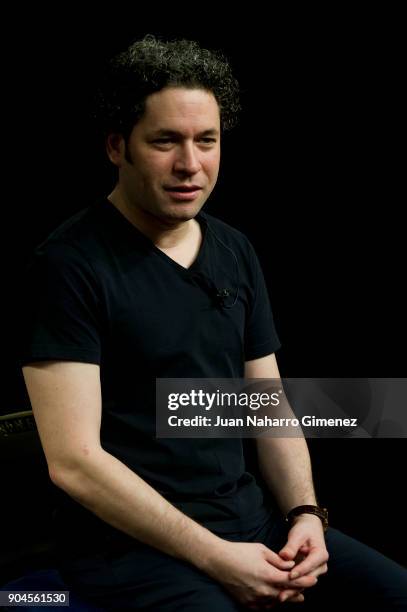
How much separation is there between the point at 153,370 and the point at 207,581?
443 mm

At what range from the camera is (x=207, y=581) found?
1.71 m

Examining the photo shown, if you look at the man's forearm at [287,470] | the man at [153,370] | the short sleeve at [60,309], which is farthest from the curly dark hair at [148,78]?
the man's forearm at [287,470]

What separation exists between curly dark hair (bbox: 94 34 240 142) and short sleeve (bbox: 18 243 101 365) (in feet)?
1.04

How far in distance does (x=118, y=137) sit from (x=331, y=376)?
1.24 metres

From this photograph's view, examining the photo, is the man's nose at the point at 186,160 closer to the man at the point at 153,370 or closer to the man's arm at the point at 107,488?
the man at the point at 153,370

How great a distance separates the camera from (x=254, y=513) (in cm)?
192

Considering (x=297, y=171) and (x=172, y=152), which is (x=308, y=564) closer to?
(x=172, y=152)

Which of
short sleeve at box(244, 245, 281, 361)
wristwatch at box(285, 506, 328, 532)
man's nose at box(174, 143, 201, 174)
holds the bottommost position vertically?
wristwatch at box(285, 506, 328, 532)

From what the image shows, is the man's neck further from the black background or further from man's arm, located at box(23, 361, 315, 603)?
the black background

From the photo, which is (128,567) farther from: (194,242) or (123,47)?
(123,47)

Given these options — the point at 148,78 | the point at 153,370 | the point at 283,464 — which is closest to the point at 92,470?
the point at 153,370

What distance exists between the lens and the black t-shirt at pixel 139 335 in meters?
1.71

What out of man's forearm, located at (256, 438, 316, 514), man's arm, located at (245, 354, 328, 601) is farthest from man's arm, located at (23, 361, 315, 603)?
man's forearm, located at (256, 438, 316, 514)

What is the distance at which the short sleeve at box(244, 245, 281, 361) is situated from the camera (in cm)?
204
